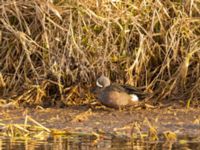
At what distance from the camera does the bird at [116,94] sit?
10781 millimetres

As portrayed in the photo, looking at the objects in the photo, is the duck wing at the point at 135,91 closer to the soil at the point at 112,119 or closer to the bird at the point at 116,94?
the bird at the point at 116,94

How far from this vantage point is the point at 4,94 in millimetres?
11281

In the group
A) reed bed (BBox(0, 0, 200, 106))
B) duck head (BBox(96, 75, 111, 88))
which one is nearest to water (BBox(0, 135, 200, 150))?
duck head (BBox(96, 75, 111, 88))

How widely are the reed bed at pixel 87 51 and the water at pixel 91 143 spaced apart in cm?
213

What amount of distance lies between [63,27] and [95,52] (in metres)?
0.52

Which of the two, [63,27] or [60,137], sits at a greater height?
[63,27]

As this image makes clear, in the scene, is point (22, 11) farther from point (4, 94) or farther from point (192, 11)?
point (192, 11)

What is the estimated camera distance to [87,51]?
37.2 feet

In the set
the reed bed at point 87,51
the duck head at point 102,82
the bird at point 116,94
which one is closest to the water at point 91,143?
the bird at point 116,94

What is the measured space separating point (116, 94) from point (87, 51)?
0.85 meters

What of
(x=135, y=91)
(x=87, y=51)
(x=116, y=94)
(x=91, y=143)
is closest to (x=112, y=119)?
(x=116, y=94)

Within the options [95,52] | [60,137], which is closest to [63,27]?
[95,52]

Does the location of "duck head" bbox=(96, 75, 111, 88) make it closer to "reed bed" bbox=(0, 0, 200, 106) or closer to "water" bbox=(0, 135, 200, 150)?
"reed bed" bbox=(0, 0, 200, 106)

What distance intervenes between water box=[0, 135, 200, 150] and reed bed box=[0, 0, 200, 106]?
6.99 feet
